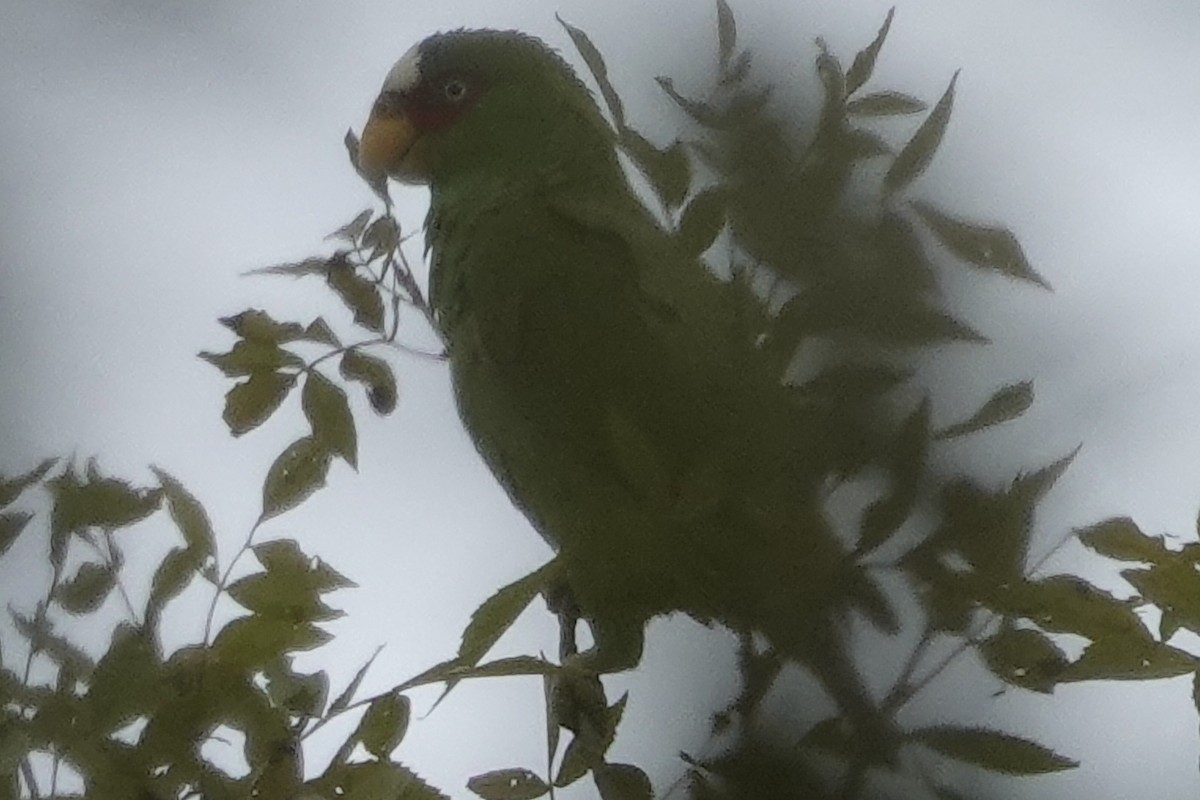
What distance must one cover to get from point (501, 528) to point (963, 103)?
339 millimetres

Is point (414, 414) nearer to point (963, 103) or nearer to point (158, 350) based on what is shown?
point (158, 350)

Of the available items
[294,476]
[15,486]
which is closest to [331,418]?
[294,476]

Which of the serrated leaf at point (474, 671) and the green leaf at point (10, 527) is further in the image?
the green leaf at point (10, 527)

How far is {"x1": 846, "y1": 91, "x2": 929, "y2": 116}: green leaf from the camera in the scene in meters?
0.66

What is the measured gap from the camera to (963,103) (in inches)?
29.4

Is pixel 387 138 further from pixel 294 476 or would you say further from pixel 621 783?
pixel 621 783

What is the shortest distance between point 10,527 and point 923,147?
17.3 inches

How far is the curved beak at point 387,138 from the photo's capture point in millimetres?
750

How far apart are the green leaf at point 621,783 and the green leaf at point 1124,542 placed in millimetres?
193

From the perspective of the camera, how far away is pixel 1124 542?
0.50 m

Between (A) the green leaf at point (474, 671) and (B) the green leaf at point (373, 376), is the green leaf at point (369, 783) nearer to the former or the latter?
(A) the green leaf at point (474, 671)

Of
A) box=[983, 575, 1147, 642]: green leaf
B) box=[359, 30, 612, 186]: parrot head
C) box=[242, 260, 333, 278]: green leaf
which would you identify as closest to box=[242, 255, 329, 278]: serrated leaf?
box=[242, 260, 333, 278]: green leaf

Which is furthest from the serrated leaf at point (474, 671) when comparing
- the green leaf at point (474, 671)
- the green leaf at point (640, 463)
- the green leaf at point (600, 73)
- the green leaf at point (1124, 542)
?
the green leaf at point (600, 73)

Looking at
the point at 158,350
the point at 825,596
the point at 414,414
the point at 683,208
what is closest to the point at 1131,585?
the point at 825,596
